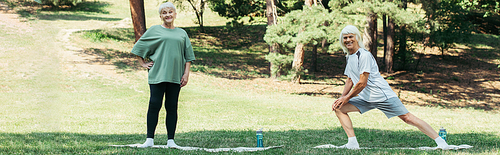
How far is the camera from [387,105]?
416 centimetres

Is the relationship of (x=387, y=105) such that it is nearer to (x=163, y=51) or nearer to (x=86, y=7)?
(x=163, y=51)

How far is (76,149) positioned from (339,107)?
10.6 ft

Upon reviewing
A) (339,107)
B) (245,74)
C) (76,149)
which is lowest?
(245,74)

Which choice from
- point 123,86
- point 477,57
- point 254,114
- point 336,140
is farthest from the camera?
point 477,57

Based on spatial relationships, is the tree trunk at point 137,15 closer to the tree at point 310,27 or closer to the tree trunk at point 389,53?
the tree at point 310,27

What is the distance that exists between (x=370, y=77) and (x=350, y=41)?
488 millimetres

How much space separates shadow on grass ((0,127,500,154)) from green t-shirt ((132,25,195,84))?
90 centimetres

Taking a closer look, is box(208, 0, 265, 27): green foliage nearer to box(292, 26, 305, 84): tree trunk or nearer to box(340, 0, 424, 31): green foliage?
box(292, 26, 305, 84): tree trunk

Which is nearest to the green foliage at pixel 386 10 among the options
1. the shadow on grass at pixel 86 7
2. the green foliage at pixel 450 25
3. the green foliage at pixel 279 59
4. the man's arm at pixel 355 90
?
the green foliage at pixel 279 59

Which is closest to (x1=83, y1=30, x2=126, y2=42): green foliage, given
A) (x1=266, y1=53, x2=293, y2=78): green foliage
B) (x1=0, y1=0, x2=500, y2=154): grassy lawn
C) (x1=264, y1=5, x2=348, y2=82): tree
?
(x1=0, y1=0, x2=500, y2=154): grassy lawn

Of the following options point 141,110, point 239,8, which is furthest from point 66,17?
point 141,110

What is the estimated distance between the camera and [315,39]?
14422 mm

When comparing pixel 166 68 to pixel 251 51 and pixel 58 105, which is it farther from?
pixel 251 51

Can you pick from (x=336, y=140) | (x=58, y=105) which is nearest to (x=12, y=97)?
(x=58, y=105)
